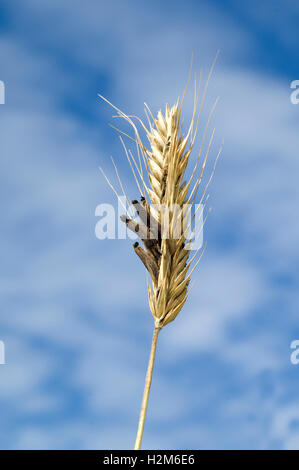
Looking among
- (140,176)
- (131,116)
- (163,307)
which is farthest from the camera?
(131,116)

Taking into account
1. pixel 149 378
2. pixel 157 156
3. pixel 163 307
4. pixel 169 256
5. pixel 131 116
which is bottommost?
pixel 149 378
